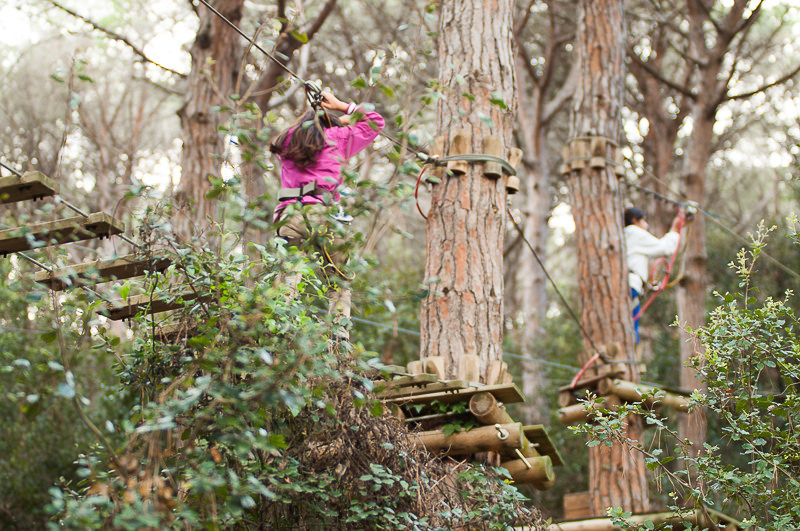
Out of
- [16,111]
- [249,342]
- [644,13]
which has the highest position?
[644,13]

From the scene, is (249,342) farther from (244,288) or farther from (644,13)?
(644,13)

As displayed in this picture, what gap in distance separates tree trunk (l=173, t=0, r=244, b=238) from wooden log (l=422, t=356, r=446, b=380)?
2935mm

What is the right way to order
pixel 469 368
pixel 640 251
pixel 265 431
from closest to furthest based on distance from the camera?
pixel 265 431
pixel 469 368
pixel 640 251

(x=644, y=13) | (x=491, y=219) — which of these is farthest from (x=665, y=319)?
(x=491, y=219)

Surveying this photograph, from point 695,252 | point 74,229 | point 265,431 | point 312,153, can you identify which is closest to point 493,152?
point 312,153

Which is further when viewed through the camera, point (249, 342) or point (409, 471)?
point (409, 471)

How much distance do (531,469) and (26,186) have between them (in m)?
2.91

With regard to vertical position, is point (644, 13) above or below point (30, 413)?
above

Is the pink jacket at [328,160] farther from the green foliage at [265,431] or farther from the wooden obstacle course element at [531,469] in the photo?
the wooden obstacle course element at [531,469]

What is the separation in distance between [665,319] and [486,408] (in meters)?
10.8

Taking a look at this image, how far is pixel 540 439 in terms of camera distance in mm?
4750

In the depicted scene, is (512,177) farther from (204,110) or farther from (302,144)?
(204,110)

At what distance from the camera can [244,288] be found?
306cm

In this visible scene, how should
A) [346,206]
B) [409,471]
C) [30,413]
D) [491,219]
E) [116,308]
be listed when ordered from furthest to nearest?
1. [491,219]
2. [116,308]
3. [409,471]
4. [346,206]
5. [30,413]
